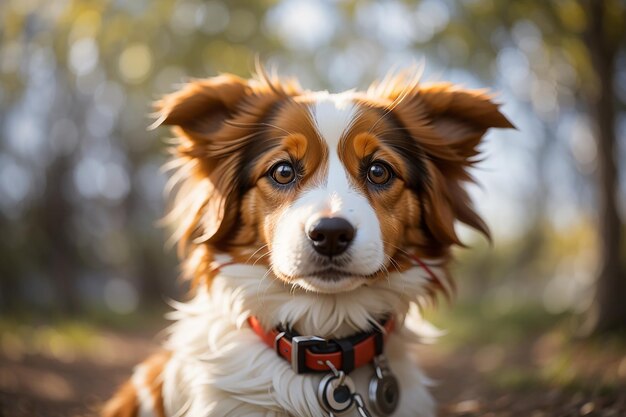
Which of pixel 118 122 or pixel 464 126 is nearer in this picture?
pixel 464 126

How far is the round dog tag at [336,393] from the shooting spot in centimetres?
263

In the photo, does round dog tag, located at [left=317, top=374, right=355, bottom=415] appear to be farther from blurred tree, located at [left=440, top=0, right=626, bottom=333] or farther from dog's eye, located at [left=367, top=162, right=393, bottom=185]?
blurred tree, located at [left=440, top=0, right=626, bottom=333]

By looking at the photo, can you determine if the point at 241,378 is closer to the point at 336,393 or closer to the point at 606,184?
the point at 336,393

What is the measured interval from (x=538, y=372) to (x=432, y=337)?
2219 mm

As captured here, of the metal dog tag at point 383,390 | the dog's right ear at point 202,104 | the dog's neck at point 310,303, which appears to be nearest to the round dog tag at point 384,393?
the metal dog tag at point 383,390

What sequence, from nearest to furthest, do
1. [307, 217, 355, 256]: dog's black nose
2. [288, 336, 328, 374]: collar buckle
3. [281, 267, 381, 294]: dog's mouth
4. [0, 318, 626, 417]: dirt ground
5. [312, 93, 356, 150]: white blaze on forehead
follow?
[307, 217, 355, 256]: dog's black nose < [281, 267, 381, 294]: dog's mouth < [288, 336, 328, 374]: collar buckle < [312, 93, 356, 150]: white blaze on forehead < [0, 318, 626, 417]: dirt ground

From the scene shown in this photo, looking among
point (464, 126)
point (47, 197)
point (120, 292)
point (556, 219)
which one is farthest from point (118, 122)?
point (464, 126)

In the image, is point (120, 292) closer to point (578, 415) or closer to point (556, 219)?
point (556, 219)

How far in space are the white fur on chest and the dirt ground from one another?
1107mm

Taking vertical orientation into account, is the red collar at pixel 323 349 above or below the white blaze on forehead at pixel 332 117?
below

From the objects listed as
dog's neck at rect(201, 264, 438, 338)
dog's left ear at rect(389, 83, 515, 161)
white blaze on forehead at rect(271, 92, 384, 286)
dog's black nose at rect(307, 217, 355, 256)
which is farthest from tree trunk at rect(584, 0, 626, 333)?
dog's black nose at rect(307, 217, 355, 256)

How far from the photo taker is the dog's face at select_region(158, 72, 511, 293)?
261cm

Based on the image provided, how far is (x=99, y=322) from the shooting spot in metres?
11.5

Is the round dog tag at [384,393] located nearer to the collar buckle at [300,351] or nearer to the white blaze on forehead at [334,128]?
the collar buckle at [300,351]
